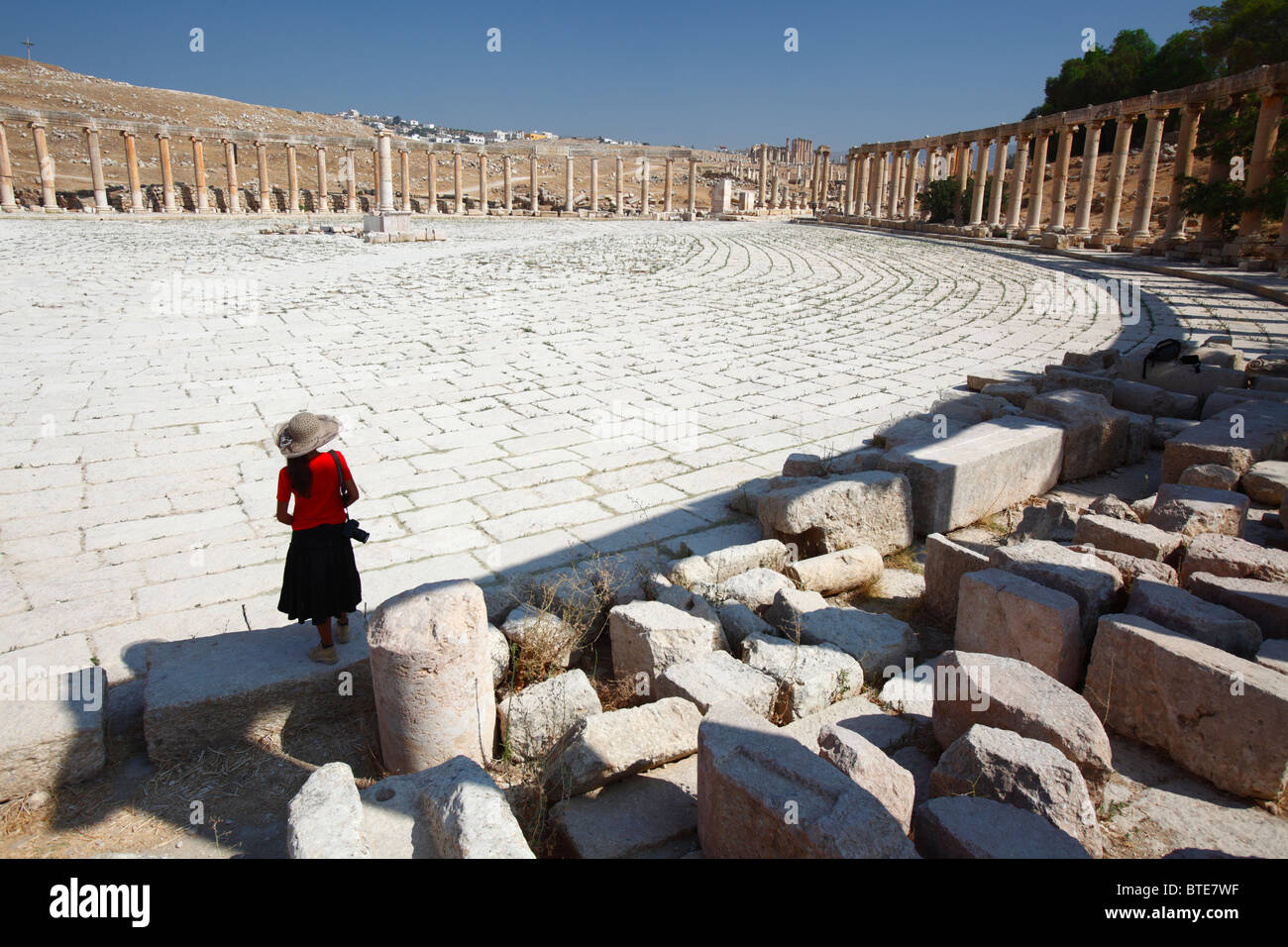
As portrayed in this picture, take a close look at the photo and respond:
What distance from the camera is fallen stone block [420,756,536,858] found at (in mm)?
2242

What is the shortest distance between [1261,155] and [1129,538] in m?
20.7

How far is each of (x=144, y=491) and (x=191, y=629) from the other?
214 centimetres

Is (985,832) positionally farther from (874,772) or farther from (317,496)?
(317,496)

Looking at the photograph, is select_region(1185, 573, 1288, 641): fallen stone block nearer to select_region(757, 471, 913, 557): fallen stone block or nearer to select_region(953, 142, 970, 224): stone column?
select_region(757, 471, 913, 557): fallen stone block

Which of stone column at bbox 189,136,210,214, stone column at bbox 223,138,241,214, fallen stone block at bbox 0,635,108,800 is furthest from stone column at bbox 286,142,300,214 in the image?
fallen stone block at bbox 0,635,108,800

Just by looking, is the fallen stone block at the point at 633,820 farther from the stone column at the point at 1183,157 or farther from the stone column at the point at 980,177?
the stone column at the point at 980,177

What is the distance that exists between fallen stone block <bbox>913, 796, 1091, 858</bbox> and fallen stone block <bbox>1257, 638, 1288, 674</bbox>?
1377mm

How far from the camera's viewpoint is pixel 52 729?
9.75 ft

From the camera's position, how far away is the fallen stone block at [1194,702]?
2.85 meters

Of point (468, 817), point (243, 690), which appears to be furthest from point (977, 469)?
point (243, 690)

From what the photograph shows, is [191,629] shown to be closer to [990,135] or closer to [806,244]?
[806,244]

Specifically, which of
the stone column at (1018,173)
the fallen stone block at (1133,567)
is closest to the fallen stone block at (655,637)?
the fallen stone block at (1133,567)

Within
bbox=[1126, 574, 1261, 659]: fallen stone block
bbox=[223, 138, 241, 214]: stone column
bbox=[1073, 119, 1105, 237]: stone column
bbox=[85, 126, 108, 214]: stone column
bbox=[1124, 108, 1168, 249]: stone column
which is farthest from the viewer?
bbox=[223, 138, 241, 214]: stone column

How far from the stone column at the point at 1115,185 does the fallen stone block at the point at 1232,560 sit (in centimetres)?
2412
